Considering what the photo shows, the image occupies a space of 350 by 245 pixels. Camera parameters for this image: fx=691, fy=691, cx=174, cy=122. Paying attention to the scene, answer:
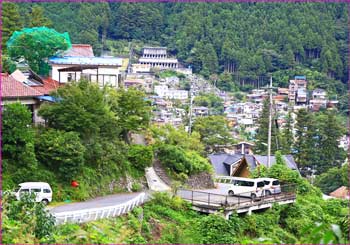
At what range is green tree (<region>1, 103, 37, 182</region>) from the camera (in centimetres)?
1267

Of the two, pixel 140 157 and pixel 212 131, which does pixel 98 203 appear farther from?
pixel 212 131

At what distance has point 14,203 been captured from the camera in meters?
10.0

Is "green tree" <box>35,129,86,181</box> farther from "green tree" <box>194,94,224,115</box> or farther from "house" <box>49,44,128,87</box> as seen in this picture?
"green tree" <box>194,94,224,115</box>

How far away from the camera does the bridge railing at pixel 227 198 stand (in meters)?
13.4

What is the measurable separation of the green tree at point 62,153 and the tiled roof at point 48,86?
2362 millimetres

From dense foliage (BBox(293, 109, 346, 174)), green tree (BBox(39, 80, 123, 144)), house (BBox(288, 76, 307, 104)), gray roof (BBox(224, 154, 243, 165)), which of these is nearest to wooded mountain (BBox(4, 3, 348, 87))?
house (BBox(288, 76, 307, 104))

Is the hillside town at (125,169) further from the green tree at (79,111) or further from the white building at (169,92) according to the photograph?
the white building at (169,92)

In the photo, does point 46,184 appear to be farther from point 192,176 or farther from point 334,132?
point 334,132

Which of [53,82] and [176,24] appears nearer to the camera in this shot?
[53,82]

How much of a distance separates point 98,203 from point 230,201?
2.60m

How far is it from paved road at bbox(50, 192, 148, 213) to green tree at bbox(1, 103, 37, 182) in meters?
1.01

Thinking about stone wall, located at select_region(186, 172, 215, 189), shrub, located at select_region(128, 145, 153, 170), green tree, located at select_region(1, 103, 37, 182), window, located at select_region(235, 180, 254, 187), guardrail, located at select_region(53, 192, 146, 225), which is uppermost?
green tree, located at select_region(1, 103, 37, 182)

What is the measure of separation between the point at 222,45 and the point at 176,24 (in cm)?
914

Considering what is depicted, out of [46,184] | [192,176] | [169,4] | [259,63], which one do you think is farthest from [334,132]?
[169,4]
